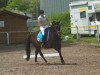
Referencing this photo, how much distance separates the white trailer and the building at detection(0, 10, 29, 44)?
5399mm

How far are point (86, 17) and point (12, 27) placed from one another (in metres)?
8.23

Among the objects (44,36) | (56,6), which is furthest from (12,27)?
(56,6)

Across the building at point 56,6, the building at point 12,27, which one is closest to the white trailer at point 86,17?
the building at point 12,27

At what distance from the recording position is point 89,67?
14.5 meters

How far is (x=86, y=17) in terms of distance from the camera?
38.5 m

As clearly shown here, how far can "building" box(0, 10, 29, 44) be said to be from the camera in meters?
33.0

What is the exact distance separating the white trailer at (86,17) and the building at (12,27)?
5.40m

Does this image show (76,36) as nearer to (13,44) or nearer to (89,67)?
(13,44)

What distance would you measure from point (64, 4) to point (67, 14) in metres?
12.0

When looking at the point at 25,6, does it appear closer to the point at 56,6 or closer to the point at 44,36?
the point at 56,6

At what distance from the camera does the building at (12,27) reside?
3297 cm

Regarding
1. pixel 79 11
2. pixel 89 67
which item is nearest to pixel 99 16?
pixel 79 11

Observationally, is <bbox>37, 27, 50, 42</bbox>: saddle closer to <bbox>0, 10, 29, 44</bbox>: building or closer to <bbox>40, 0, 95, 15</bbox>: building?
<bbox>0, 10, 29, 44</bbox>: building

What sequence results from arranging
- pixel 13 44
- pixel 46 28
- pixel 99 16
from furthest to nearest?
pixel 99 16 < pixel 13 44 < pixel 46 28
